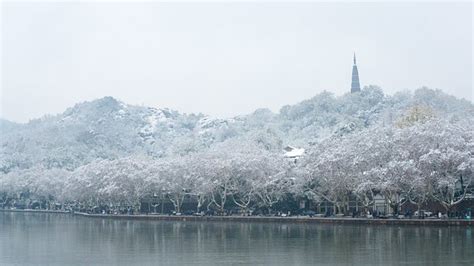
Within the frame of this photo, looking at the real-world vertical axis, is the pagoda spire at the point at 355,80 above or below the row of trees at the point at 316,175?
above

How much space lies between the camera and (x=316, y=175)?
76.9m

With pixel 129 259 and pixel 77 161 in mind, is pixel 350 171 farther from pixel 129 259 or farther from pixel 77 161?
pixel 77 161

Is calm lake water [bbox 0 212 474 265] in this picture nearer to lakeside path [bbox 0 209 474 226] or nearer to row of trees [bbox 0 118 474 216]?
lakeside path [bbox 0 209 474 226]

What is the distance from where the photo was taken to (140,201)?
10900 centimetres

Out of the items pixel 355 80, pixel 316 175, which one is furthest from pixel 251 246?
pixel 355 80

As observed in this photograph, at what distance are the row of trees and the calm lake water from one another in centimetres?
508

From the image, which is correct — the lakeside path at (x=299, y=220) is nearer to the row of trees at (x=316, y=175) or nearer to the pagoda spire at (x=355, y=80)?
the row of trees at (x=316, y=175)

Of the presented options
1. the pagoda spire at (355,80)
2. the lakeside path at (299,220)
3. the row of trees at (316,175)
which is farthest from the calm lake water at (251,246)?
the pagoda spire at (355,80)

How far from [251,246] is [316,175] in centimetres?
2778

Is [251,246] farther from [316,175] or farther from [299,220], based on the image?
[299,220]

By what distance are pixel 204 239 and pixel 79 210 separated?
70.6 metres

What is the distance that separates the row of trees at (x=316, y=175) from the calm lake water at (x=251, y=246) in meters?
5.08

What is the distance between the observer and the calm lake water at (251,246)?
135 ft

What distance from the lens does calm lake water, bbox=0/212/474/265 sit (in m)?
41.3
